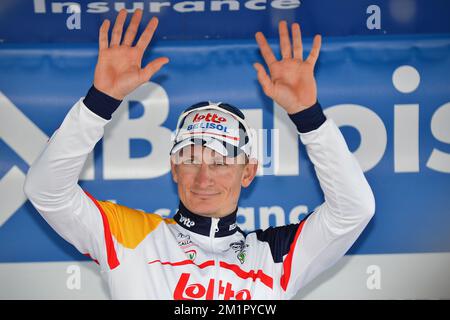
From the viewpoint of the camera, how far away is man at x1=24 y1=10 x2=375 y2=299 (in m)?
2.02

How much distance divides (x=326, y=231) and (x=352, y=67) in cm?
88

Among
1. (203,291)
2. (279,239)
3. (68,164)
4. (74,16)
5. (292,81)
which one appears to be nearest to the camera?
(68,164)

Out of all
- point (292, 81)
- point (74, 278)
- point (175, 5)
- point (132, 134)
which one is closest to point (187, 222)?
point (292, 81)

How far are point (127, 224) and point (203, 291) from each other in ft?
1.04

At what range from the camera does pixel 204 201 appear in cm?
222

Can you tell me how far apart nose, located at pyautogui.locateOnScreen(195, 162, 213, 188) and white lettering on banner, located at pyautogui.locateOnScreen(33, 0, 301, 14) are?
32.2 inches

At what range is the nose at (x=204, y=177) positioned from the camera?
2.21m

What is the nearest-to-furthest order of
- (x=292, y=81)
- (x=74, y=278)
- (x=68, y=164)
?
(x=68, y=164) < (x=292, y=81) < (x=74, y=278)

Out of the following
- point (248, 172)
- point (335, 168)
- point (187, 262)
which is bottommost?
point (187, 262)

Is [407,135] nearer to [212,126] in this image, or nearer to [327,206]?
[327,206]

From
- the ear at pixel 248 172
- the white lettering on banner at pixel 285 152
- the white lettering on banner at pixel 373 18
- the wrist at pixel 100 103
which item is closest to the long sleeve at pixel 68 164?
the wrist at pixel 100 103

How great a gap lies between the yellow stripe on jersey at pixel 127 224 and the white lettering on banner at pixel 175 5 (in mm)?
877

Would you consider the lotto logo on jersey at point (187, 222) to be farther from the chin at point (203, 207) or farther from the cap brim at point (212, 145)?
the cap brim at point (212, 145)
